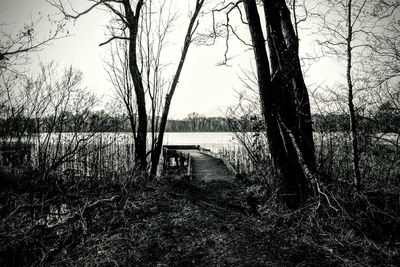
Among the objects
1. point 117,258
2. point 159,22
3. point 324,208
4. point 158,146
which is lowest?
point 117,258

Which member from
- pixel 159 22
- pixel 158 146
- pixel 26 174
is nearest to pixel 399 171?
pixel 158 146

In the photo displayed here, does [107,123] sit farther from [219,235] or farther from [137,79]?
[219,235]

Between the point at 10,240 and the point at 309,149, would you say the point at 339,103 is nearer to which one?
the point at 309,149

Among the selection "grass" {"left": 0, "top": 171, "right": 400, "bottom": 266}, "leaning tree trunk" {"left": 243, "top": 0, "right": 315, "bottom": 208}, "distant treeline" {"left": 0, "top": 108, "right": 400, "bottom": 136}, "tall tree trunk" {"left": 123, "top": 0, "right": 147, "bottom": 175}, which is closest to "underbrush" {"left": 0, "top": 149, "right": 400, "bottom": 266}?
"grass" {"left": 0, "top": 171, "right": 400, "bottom": 266}

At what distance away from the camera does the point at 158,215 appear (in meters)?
5.58

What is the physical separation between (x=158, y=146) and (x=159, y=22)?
4757 mm

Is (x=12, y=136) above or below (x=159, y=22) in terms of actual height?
below

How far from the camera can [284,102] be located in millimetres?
5625

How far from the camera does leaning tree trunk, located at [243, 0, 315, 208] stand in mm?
5359

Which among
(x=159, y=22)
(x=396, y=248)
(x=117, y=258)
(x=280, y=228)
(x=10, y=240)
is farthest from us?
(x=159, y=22)

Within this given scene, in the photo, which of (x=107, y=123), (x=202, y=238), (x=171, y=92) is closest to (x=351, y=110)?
(x=202, y=238)

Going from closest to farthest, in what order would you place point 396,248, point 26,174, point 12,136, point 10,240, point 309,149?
point 396,248 → point 10,240 → point 309,149 → point 26,174 → point 12,136

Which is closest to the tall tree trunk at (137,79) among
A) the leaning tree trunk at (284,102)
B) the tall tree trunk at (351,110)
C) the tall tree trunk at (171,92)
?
the tall tree trunk at (171,92)

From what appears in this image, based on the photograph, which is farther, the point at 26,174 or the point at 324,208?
the point at 26,174
